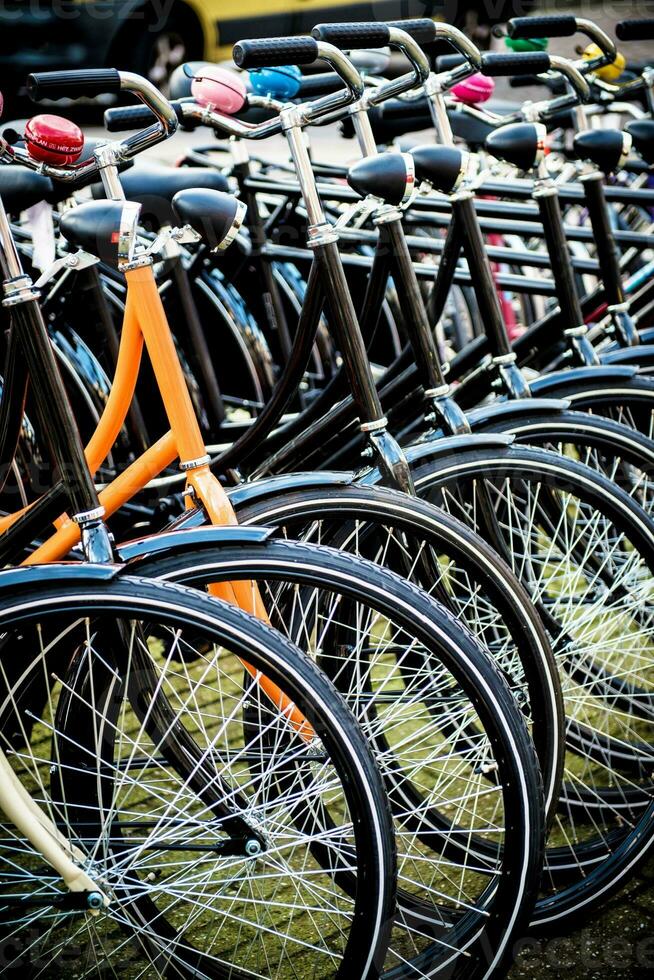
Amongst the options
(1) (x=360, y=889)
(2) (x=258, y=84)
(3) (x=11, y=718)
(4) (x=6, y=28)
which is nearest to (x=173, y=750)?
(3) (x=11, y=718)

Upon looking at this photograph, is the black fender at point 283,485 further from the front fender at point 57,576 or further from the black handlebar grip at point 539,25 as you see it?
the black handlebar grip at point 539,25

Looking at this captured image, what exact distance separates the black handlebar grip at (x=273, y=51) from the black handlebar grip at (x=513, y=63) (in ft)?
2.66

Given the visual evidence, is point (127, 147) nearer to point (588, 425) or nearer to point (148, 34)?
point (588, 425)

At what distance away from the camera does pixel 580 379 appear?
2.82 meters

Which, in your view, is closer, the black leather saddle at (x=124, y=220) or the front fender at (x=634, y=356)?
the black leather saddle at (x=124, y=220)

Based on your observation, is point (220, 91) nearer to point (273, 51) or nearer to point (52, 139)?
point (273, 51)

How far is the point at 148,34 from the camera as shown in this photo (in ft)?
32.6

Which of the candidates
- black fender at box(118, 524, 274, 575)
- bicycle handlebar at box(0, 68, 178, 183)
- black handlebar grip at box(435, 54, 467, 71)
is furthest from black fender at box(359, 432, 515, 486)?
black handlebar grip at box(435, 54, 467, 71)

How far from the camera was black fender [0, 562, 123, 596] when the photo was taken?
1885 millimetres

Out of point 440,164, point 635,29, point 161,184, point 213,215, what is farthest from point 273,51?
point 635,29

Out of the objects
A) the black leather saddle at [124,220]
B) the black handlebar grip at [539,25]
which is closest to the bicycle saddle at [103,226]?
the black leather saddle at [124,220]

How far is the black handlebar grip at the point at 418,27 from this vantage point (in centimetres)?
266

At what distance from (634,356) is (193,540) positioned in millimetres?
1559

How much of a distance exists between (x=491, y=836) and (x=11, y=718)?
139 cm
